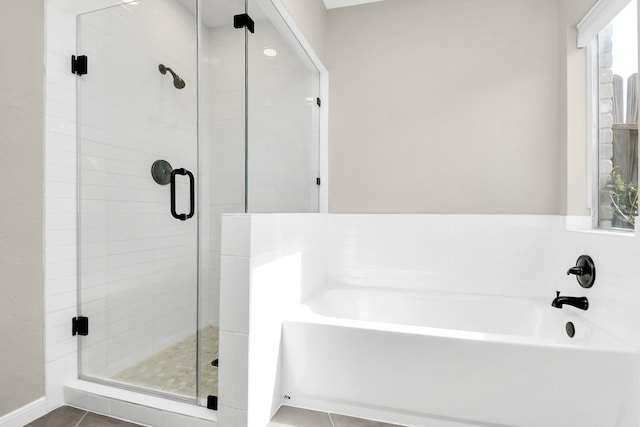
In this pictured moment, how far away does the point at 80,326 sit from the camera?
5.56ft

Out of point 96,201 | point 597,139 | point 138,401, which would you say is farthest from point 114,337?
point 597,139

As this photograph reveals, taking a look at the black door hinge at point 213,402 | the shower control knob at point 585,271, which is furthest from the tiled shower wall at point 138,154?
the shower control knob at point 585,271

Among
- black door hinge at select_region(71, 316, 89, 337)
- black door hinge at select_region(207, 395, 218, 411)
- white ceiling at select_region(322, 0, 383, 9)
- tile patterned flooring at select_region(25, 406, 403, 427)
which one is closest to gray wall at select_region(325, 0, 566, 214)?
white ceiling at select_region(322, 0, 383, 9)

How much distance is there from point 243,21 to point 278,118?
513 mm

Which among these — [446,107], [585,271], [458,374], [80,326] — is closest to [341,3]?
[446,107]

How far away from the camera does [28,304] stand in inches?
57.9

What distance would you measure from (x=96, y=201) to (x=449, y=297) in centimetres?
223

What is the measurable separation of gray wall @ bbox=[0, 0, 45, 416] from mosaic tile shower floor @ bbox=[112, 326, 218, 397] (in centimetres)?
39

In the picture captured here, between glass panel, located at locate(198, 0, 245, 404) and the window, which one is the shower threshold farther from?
the window

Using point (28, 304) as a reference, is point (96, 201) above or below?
above

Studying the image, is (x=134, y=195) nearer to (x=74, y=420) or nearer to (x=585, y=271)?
(x=74, y=420)

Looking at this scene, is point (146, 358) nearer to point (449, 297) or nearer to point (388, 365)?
point (388, 365)

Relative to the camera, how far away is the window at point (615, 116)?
1723 millimetres

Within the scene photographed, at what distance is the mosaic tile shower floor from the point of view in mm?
1511
